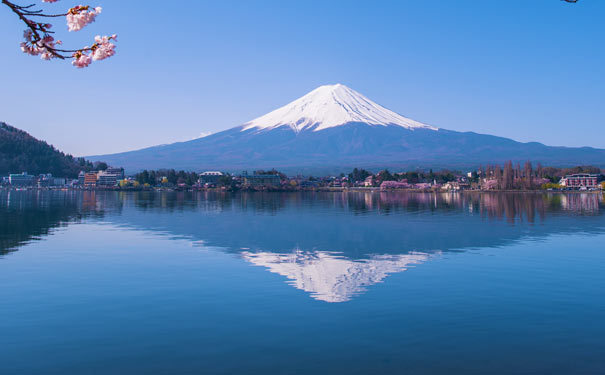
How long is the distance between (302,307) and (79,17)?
9349 mm

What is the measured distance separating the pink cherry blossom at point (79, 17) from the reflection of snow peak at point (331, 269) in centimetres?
1011

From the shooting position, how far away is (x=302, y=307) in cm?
1261

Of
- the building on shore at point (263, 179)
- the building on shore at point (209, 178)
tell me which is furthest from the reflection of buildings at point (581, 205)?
the building on shore at point (209, 178)

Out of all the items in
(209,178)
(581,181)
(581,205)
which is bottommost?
(581,205)

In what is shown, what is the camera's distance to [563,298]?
13641mm

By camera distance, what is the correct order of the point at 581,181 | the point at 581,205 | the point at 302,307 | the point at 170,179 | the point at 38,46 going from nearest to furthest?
the point at 38,46
the point at 302,307
the point at 581,205
the point at 581,181
the point at 170,179

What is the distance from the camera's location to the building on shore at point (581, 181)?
142875 mm

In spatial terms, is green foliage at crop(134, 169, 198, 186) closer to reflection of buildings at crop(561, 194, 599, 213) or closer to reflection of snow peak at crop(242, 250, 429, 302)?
reflection of buildings at crop(561, 194, 599, 213)

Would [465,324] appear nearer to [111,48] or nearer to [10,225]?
[111,48]

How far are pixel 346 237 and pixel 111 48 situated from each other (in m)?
24.7

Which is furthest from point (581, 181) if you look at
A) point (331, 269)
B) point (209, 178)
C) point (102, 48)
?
point (102, 48)

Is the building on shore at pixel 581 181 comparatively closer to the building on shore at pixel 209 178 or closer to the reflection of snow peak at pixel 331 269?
the building on shore at pixel 209 178

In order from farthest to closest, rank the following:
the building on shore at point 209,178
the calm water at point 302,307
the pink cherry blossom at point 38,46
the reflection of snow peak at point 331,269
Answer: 1. the building on shore at point 209,178
2. the reflection of snow peak at point 331,269
3. the calm water at point 302,307
4. the pink cherry blossom at point 38,46

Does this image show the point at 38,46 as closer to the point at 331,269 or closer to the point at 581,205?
the point at 331,269
